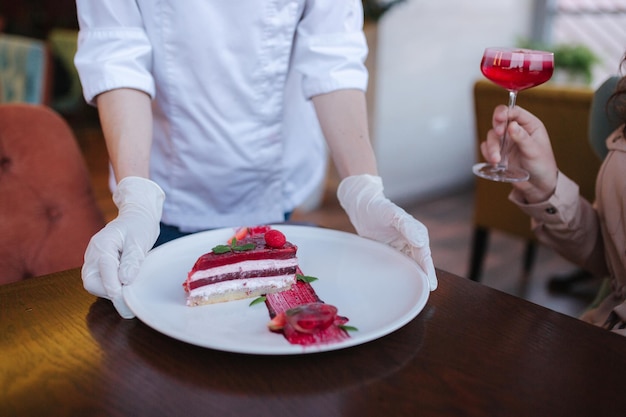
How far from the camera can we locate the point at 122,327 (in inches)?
32.3

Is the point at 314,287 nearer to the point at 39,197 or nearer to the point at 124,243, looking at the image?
the point at 124,243

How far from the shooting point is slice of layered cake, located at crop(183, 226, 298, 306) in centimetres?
90

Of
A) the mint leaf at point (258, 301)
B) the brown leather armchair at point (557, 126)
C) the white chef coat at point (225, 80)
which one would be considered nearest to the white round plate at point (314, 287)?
the mint leaf at point (258, 301)

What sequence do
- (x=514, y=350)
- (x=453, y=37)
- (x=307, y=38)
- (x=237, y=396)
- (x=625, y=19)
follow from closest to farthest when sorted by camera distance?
(x=237, y=396) → (x=514, y=350) → (x=307, y=38) → (x=453, y=37) → (x=625, y=19)

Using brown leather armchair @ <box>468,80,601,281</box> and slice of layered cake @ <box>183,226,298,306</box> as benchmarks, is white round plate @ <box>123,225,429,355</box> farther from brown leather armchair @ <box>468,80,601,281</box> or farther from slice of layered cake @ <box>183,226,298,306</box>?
brown leather armchair @ <box>468,80,601,281</box>

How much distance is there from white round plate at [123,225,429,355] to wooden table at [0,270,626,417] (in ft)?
0.10

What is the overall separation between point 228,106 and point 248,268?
20.2 inches

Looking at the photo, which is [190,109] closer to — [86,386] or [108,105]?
[108,105]

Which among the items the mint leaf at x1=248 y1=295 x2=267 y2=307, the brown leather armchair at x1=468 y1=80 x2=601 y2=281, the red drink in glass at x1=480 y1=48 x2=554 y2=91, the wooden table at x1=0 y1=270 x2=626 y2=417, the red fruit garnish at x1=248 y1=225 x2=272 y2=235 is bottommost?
the brown leather armchair at x1=468 y1=80 x2=601 y2=281

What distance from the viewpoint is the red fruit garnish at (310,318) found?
2.48 ft

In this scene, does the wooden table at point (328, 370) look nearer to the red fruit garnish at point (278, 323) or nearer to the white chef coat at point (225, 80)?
the red fruit garnish at point (278, 323)

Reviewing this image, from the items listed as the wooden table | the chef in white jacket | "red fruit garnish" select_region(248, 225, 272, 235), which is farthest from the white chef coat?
the wooden table

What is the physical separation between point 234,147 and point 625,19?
4.41 m

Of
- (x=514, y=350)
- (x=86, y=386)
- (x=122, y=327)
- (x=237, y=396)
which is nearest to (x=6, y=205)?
(x=122, y=327)
